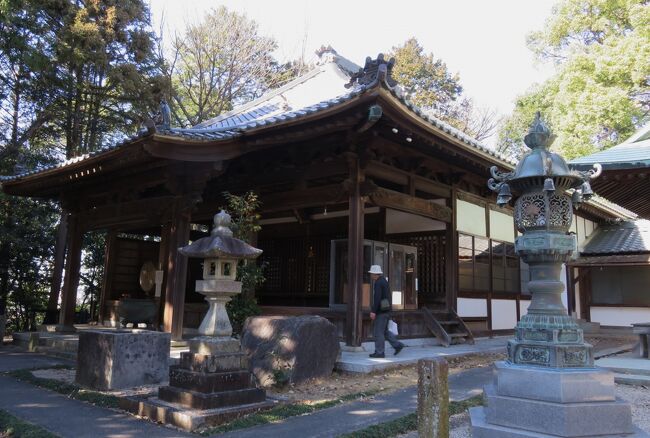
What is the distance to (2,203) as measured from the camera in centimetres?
1545

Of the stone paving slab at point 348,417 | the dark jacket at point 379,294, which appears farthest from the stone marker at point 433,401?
the dark jacket at point 379,294

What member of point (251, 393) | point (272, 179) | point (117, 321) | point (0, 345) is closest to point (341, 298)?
point (272, 179)

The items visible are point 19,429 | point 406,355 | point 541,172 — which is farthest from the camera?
point 406,355

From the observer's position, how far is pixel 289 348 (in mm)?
6504

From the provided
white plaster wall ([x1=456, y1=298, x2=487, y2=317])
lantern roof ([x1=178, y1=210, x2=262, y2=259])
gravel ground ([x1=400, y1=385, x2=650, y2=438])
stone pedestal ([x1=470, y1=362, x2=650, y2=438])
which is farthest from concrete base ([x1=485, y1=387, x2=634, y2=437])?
white plaster wall ([x1=456, y1=298, x2=487, y2=317])

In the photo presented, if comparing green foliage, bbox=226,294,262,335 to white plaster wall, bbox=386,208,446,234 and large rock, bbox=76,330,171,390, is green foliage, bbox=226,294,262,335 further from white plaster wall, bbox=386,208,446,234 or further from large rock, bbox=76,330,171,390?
white plaster wall, bbox=386,208,446,234

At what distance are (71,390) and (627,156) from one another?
8613 mm

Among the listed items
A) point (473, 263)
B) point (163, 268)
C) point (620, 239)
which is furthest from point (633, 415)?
point (620, 239)

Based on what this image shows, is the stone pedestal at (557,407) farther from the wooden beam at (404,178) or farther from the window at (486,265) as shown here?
the window at (486,265)

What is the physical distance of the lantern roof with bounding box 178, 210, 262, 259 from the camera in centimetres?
556

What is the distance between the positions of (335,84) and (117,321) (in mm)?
8290

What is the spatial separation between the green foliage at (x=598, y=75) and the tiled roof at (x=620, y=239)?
3.04m

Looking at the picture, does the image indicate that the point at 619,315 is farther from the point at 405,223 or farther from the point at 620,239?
the point at 405,223

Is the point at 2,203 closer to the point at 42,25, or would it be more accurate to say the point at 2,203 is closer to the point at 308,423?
the point at 42,25
